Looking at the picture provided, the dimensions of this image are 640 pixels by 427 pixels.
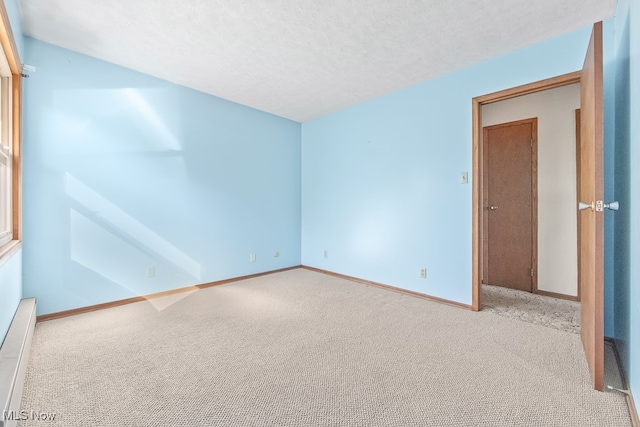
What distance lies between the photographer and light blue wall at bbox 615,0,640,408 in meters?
A: 1.38

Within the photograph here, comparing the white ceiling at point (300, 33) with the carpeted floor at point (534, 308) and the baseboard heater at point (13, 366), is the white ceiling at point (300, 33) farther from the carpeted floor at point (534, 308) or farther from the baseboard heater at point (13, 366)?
the carpeted floor at point (534, 308)

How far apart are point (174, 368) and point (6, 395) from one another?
2.38 feet

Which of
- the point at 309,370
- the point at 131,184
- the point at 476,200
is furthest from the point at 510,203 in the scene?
the point at 131,184

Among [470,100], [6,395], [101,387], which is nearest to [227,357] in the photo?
[101,387]

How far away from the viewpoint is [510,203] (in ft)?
11.8

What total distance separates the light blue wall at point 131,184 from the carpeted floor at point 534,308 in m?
2.91

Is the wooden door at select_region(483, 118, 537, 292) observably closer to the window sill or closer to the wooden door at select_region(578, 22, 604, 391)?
the wooden door at select_region(578, 22, 604, 391)

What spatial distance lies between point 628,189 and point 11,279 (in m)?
3.80

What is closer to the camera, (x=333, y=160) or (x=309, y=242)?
(x=333, y=160)

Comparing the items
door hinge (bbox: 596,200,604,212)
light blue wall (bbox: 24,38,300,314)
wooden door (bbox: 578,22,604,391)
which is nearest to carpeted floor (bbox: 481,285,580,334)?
wooden door (bbox: 578,22,604,391)

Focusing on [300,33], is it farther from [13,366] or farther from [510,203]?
[510,203]

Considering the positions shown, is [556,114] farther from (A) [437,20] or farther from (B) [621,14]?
(A) [437,20]

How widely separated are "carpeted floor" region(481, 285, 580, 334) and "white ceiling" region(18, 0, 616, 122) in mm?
2355

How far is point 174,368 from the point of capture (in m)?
1.73
